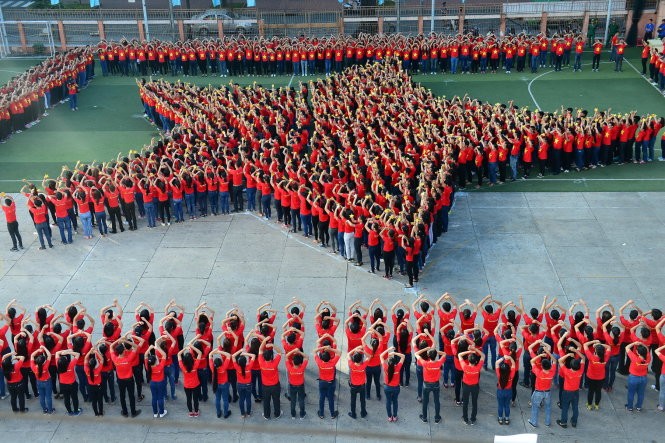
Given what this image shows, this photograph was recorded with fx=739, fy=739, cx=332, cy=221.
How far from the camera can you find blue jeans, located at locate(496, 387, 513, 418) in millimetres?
11820

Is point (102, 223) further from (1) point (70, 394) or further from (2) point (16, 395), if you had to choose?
(1) point (70, 394)

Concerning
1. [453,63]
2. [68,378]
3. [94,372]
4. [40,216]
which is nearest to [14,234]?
[40,216]

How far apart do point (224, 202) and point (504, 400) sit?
421 inches

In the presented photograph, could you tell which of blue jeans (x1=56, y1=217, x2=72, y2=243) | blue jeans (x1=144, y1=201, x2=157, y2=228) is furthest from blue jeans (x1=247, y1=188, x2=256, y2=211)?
Result: blue jeans (x1=56, y1=217, x2=72, y2=243)

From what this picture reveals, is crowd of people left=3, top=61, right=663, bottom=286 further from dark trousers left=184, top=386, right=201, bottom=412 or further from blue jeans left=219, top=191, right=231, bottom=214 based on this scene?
dark trousers left=184, top=386, right=201, bottom=412

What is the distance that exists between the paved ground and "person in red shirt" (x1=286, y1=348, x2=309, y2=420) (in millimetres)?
431

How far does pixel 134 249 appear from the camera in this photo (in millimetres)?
18625

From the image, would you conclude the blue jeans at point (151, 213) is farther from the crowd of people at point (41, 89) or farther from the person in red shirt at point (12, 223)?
the crowd of people at point (41, 89)

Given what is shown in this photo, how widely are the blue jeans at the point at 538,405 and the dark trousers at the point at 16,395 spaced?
8.51m

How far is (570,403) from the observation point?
11.8 m

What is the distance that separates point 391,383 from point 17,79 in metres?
24.5

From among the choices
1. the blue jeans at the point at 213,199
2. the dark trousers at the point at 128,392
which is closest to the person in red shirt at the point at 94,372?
the dark trousers at the point at 128,392

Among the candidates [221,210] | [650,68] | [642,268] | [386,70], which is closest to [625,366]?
[642,268]

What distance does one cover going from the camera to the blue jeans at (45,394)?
1236cm
